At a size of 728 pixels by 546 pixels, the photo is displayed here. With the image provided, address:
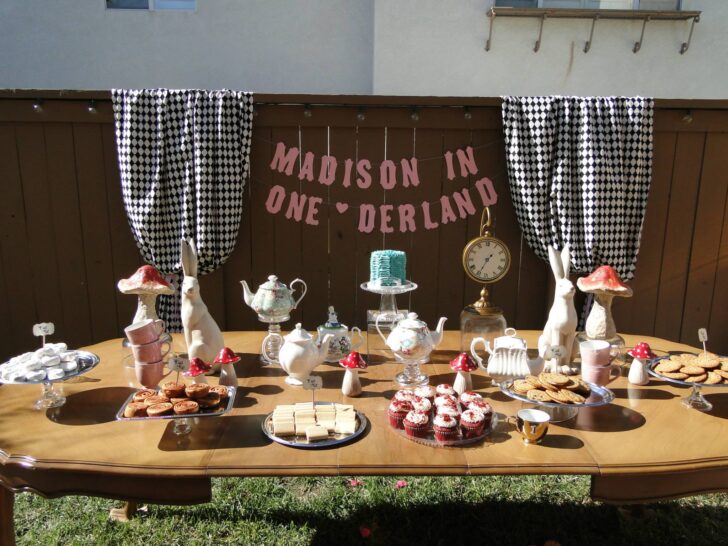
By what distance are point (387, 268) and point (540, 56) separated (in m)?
3.73

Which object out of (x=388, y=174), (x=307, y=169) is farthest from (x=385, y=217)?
(x=307, y=169)

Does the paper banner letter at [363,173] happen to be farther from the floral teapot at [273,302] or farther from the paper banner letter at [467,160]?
the floral teapot at [273,302]

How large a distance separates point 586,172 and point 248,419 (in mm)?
2421

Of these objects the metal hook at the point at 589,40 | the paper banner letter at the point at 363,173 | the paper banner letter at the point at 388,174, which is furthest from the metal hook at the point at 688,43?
the paper banner letter at the point at 363,173

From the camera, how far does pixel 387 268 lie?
2115 millimetres

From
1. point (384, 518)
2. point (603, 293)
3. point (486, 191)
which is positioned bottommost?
point (384, 518)

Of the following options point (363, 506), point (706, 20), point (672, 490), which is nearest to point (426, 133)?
point (363, 506)

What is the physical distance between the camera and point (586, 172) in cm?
306

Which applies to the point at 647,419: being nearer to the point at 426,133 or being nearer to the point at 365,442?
the point at 365,442

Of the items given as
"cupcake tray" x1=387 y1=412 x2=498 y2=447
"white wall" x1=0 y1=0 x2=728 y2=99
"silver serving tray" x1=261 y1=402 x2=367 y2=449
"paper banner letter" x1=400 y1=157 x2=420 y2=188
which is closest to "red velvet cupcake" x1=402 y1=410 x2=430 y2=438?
"cupcake tray" x1=387 y1=412 x2=498 y2=447

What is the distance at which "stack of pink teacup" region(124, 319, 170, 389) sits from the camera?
5.44ft

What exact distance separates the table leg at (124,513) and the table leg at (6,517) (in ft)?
2.77

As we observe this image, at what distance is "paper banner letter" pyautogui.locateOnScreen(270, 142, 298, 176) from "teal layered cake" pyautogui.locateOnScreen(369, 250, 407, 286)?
135 centimetres

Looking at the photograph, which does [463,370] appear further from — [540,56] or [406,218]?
[540,56]
